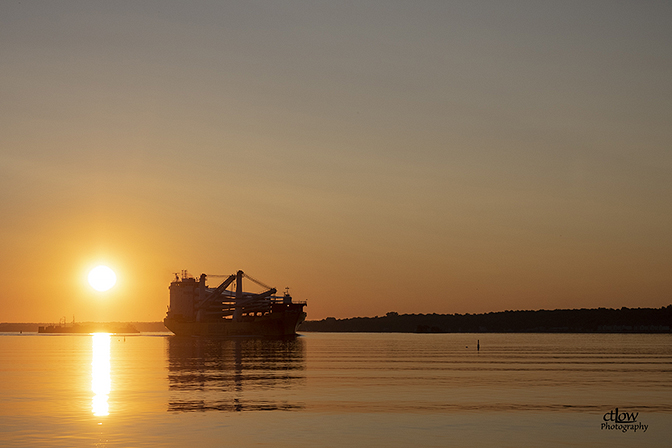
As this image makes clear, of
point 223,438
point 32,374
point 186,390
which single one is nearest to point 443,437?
point 223,438

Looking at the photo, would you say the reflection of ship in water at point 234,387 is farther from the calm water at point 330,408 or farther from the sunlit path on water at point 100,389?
the sunlit path on water at point 100,389

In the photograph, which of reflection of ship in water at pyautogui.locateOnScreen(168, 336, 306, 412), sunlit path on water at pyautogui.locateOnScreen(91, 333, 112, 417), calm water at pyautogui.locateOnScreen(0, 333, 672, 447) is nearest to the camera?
calm water at pyautogui.locateOnScreen(0, 333, 672, 447)

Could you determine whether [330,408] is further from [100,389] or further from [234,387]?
[100,389]

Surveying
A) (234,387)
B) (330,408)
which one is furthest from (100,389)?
(330,408)

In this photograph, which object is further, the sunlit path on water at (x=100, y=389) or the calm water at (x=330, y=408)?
the sunlit path on water at (x=100, y=389)

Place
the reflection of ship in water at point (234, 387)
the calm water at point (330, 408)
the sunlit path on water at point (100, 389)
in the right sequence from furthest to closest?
1. the reflection of ship in water at point (234, 387)
2. the sunlit path on water at point (100, 389)
3. the calm water at point (330, 408)

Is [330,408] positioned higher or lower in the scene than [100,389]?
lower

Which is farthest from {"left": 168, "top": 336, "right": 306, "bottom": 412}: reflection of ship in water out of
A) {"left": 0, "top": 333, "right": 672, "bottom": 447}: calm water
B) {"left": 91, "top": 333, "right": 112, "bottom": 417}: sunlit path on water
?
{"left": 91, "top": 333, "right": 112, "bottom": 417}: sunlit path on water

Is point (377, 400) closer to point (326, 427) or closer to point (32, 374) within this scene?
point (326, 427)

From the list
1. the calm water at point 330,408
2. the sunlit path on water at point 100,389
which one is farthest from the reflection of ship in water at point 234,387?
the sunlit path on water at point 100,389

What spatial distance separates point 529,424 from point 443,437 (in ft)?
17.2

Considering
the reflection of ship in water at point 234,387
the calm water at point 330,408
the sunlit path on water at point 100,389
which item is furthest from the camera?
the reflection of ship in water at point 234,387

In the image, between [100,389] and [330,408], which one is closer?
[330,408]

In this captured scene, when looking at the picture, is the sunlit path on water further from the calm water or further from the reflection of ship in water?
the reflection of ship in water
